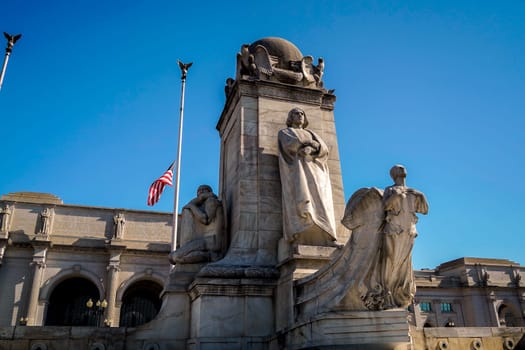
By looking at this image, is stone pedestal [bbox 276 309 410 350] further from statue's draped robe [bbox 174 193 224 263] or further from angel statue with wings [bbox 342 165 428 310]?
statue's draped robe [bbox 174 193 224 263]

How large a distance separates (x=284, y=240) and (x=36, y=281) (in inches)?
1497

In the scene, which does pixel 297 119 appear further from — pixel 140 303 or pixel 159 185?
pixel 140 303

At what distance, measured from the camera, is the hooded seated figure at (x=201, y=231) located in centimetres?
929

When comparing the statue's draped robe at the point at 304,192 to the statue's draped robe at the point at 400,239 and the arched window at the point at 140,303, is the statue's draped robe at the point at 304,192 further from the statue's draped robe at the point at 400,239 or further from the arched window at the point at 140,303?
the arched window at the point at 140,303

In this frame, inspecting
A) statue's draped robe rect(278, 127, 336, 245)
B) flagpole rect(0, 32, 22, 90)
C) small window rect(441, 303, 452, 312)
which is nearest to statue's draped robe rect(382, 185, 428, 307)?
statue's draped robe rect(278, 127, 336, 245)

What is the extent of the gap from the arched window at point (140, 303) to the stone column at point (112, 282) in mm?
2251

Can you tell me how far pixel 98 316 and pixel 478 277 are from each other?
42.1 m

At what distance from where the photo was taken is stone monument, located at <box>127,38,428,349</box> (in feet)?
20.1

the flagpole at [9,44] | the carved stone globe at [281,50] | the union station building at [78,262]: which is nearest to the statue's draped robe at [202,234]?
the carved stone globe at [281,50]

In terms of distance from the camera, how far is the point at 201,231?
9664 millimetres

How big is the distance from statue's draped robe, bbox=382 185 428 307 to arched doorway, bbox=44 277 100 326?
40.3 metres

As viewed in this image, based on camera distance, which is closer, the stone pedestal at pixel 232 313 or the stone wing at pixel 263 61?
the stone pedestal at pixel 232 313

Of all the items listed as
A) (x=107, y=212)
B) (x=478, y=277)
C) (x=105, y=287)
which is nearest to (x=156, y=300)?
(x=105, y=287)

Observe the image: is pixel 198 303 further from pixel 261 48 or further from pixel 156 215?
pixel 156 215
